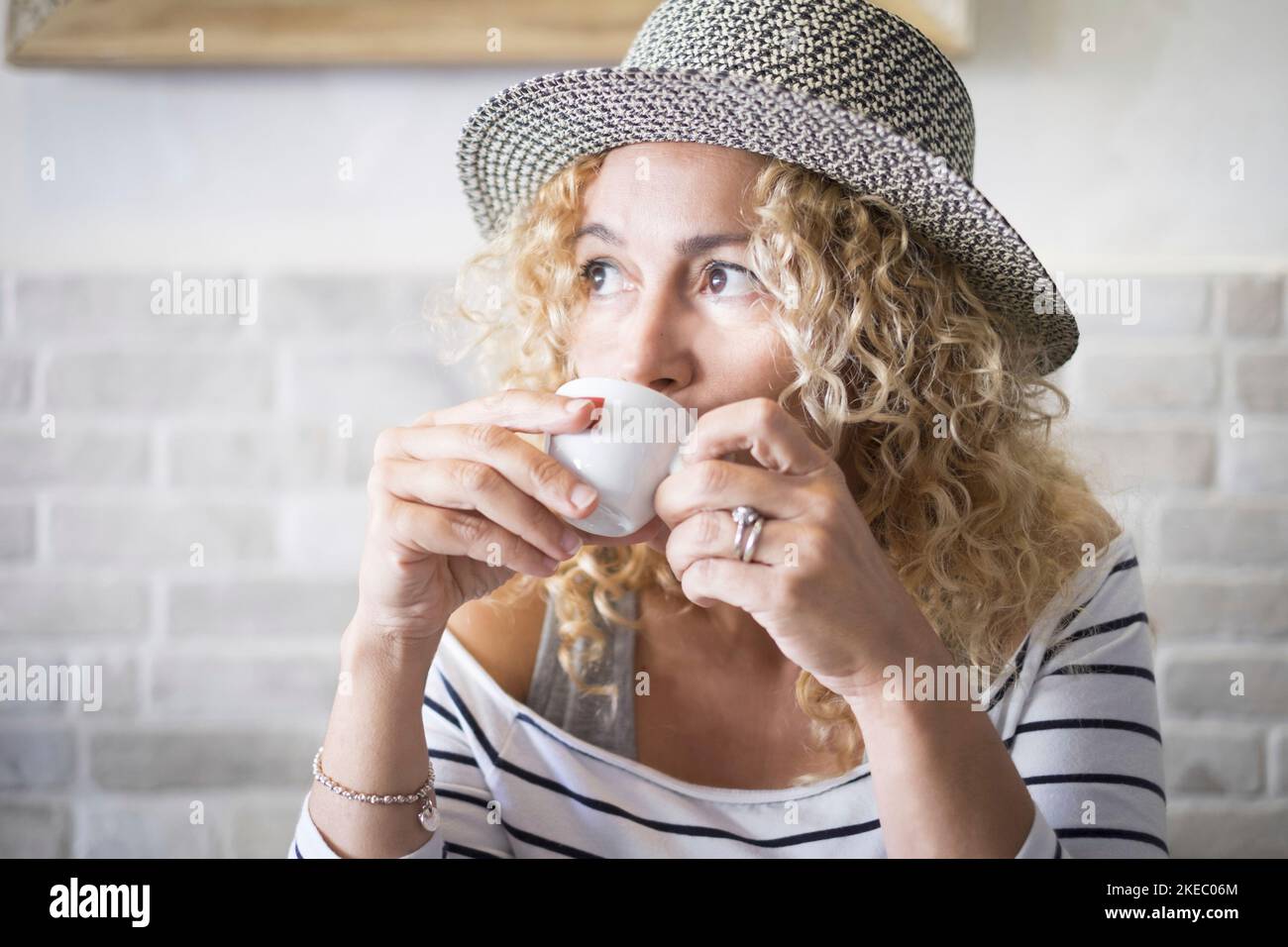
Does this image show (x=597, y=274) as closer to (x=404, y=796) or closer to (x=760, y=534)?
(x=760, y=534)

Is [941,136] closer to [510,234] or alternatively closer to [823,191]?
Result: [823,191]

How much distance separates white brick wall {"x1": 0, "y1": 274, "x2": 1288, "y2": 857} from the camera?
57.1 inches

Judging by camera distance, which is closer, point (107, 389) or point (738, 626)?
point (738, 626)

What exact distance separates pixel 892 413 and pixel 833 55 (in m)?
0.34

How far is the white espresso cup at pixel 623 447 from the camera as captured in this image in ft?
2.41

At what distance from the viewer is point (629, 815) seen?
1.04 m

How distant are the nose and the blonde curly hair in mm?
89

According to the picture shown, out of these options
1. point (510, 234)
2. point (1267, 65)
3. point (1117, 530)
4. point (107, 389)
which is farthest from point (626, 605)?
point (1267, 65)

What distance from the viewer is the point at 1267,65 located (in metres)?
1.40

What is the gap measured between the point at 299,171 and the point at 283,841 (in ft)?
3.21
